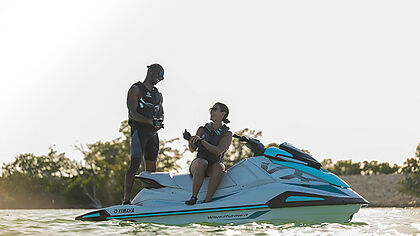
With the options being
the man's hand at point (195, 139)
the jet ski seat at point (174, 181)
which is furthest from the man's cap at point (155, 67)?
the jet ski seat at point (174, 181)

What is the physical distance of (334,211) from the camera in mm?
4992

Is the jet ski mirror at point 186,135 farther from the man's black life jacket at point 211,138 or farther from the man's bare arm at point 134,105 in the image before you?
the man's bare arm at point 134,105

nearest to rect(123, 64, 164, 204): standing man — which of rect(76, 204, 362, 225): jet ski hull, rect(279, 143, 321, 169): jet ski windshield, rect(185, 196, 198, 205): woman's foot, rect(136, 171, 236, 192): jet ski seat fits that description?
rect(136, 171, 236, 192): jet ski seat

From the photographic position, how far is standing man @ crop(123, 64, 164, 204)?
589cm

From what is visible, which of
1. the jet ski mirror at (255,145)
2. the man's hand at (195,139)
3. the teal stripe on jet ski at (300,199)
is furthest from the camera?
the jet ski mirror at (255,145)

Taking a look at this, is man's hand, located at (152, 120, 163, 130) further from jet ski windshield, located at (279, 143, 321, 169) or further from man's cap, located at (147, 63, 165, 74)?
jet ski windshield, located at (279, 143, 321, 169)

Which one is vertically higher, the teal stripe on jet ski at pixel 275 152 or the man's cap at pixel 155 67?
the man's cap at pixel 155 67

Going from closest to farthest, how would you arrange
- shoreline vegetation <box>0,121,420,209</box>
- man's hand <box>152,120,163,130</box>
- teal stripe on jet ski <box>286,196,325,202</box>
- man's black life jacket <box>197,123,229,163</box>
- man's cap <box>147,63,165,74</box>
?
teal stripe on jet ski <box>286,196,325,202</box> → man's black life jacket <box>197,123,229,163</box> → man's hand <box>152,120,163,130</box> → man's cap <box>147,63,165,74</box> → shoreline vegetation <box>0,121,420,209</box>

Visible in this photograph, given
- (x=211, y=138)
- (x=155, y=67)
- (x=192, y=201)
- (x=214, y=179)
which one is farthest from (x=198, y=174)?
(x=155, y=67)

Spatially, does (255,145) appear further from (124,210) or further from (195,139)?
(124,210)

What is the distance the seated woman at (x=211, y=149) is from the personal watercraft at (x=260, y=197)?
130mm

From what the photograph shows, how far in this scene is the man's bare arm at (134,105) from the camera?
589 centimetres

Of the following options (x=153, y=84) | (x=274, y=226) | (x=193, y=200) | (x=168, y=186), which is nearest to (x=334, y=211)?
(x=274, y=226)

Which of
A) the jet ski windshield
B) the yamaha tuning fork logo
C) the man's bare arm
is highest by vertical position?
the man's bare arm
